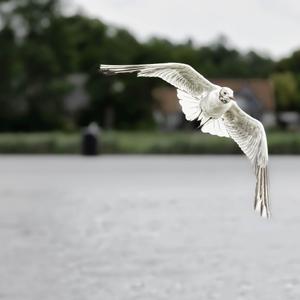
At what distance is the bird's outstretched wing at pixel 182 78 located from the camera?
3350 millimetres

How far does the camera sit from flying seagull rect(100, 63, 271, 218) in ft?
10.6

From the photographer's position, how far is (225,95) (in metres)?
3.19

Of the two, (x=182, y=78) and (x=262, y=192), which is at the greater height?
(x=182, y=78)

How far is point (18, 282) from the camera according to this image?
81.3 feet

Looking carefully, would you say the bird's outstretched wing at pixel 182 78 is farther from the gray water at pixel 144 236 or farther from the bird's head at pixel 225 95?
the gray water at pixel 144 236

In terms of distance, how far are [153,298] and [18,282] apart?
4505 millimetres

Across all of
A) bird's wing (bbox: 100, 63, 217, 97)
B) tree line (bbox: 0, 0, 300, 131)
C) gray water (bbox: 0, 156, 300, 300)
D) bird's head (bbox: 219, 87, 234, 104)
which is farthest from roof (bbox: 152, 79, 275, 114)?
bird's head (bbox: 219, 87, 234, 104)

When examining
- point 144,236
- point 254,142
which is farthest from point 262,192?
point 144,236

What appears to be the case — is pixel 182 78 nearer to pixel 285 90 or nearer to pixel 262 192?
pixel 262 192

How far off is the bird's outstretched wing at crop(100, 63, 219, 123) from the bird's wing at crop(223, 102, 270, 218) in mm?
112

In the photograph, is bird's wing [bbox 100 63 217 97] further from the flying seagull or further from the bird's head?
the bird's head

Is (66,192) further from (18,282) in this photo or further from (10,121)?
(10,121)

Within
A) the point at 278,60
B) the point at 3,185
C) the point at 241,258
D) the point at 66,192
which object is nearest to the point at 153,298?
the point at 241,258

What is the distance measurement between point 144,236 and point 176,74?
102 feet
